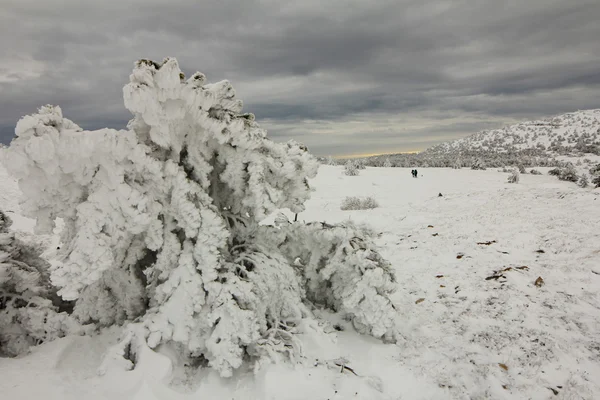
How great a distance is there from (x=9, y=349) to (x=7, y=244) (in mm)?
1272

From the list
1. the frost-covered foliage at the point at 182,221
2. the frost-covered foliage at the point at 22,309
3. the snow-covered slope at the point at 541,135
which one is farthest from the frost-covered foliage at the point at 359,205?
the snow-covered slope at the point at 541,135

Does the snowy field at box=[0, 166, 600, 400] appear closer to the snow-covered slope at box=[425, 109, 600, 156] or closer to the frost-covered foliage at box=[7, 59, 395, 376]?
the frost-covered foliage at box=[7, 59, 395, 376]

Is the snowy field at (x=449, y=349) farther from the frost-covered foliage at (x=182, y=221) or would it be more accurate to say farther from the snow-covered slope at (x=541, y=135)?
the snow-covered slope at (x=541, y=135)

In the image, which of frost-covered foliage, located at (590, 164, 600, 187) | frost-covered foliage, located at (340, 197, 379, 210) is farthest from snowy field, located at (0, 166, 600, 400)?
frost-covered foliage, located at (590, 164, 600, 187)

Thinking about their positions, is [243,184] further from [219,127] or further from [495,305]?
[495,305]

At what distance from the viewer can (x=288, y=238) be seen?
5.10 metres

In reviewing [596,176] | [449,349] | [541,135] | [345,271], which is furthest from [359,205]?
[541,135]

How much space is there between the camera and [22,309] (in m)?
3.52

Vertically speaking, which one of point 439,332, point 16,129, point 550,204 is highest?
point 16,129

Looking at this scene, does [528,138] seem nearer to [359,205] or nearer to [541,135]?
[541,135]

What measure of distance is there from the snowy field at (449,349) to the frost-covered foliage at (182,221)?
1.00ft

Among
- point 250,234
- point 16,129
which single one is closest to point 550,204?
point 250,234

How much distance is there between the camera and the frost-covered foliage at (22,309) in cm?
341

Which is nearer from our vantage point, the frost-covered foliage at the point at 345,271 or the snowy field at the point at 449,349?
the snowy field at the point at 449,349
